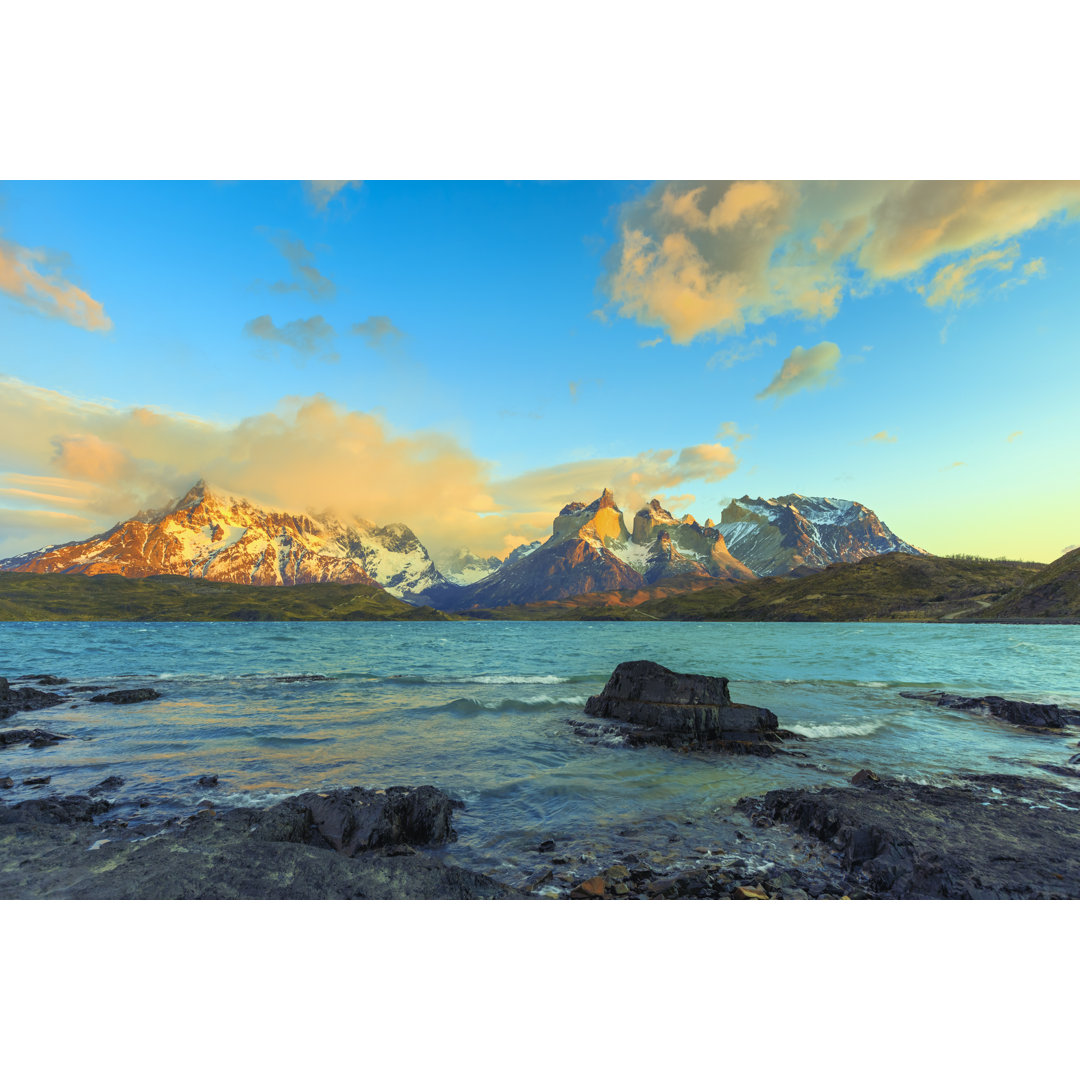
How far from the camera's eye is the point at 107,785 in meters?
13.7

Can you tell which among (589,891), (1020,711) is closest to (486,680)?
(1020,711)

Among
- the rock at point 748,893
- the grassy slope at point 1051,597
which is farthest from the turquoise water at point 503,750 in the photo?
the grassy slope at point 1051,597

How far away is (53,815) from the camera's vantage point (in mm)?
10742

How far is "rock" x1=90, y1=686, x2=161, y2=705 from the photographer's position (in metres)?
27.3

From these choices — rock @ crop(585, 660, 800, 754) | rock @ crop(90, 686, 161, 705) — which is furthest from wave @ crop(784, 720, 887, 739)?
rock @ crop(90, 686, 161, 705)

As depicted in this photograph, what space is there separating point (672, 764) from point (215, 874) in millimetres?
13682

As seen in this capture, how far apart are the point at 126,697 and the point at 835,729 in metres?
37.0

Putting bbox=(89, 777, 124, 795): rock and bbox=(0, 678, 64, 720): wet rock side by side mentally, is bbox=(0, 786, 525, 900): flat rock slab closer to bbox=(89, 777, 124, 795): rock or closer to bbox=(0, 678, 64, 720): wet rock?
bbox=(89, 777, 124, 795): rock

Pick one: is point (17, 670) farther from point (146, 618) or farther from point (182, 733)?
point (146, 618)

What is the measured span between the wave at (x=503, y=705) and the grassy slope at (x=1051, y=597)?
5880 inches

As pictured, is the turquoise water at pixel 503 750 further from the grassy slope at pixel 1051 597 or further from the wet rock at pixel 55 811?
the grassy slope at pixel 1051 597

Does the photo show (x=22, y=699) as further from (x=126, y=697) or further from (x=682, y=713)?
(x=682, y=713)

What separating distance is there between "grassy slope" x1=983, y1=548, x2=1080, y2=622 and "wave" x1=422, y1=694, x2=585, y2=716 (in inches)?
5880

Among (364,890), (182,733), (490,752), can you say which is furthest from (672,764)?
(182,733)
